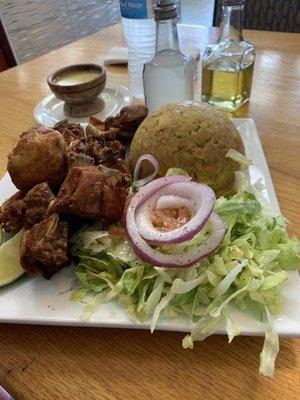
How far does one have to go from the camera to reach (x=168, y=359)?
70 cm

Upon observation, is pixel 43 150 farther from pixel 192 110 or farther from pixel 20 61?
pixel 20 61

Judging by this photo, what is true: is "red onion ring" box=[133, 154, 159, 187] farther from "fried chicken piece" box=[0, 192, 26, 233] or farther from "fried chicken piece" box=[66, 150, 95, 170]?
"fried chicken piece" box=[0, 192, 26, 233]

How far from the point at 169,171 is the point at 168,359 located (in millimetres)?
436

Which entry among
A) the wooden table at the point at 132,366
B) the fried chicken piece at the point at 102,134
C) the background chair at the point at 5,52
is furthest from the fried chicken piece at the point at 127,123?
the background chair at the point at 5,52

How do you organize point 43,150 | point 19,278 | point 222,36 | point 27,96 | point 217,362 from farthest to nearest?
point 27,96 < point 222,36 < point 43,150 < point 19,278 < point 217,362

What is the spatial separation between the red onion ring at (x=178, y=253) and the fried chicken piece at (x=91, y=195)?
11cm

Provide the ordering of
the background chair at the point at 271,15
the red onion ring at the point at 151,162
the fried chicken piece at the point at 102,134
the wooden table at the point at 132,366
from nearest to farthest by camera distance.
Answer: the wooden table at the point at 132,366 → the red onion ring at the point at 151,162 → the fried chicken piece at the point at 102,134 → the background chair at the point at 271,15

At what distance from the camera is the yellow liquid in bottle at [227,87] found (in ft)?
4.58

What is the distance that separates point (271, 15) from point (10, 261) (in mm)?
2260

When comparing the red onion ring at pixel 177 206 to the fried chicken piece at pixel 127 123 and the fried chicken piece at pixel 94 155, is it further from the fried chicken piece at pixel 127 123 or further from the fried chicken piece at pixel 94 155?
the fried chicken piece at pixel 127 123

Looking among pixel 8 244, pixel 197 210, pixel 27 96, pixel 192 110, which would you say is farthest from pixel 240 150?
pixel 27 96

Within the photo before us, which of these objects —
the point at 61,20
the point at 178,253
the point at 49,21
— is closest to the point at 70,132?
the point at 178,253

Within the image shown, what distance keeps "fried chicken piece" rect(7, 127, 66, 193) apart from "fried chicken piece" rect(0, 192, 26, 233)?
0.07 m

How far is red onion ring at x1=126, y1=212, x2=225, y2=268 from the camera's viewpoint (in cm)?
74
